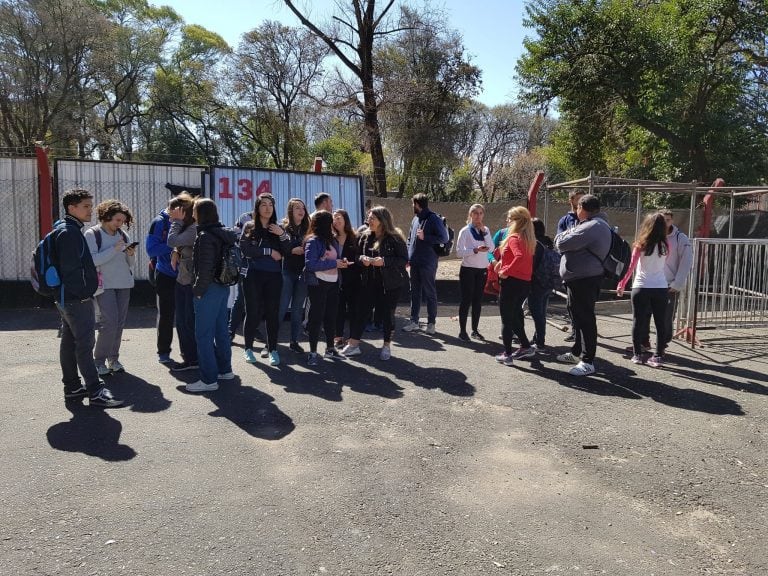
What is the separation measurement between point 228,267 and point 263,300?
45.5 inches

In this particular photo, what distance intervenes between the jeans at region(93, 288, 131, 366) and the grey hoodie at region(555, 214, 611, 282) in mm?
4421

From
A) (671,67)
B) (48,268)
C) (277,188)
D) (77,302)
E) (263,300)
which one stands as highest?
(671,67)

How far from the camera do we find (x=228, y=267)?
17.4ft

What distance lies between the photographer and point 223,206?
942 cm

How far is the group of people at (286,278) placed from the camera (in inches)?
200

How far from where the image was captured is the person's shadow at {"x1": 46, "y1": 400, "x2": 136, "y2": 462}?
4.10 m

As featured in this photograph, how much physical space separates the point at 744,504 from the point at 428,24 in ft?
84.0

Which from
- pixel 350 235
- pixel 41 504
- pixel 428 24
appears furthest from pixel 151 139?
pixel 41 504

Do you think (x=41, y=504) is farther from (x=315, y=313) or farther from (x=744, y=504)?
(x=744, y=504)

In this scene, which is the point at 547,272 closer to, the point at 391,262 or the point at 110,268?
the point at 391,262

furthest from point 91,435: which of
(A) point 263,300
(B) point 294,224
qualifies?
(B) point 294,224

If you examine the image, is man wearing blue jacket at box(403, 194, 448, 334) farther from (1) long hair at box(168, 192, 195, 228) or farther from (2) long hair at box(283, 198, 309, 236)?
(1) long hair at box(168, 192, 195, 228)

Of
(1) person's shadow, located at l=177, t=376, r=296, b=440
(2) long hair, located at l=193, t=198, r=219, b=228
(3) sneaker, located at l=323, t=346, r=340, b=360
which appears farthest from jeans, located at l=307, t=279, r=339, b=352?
(2) long hair, located at l=193, t=198, r=219, b=228

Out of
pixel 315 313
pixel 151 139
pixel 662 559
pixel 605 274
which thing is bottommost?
pixel 662 559
